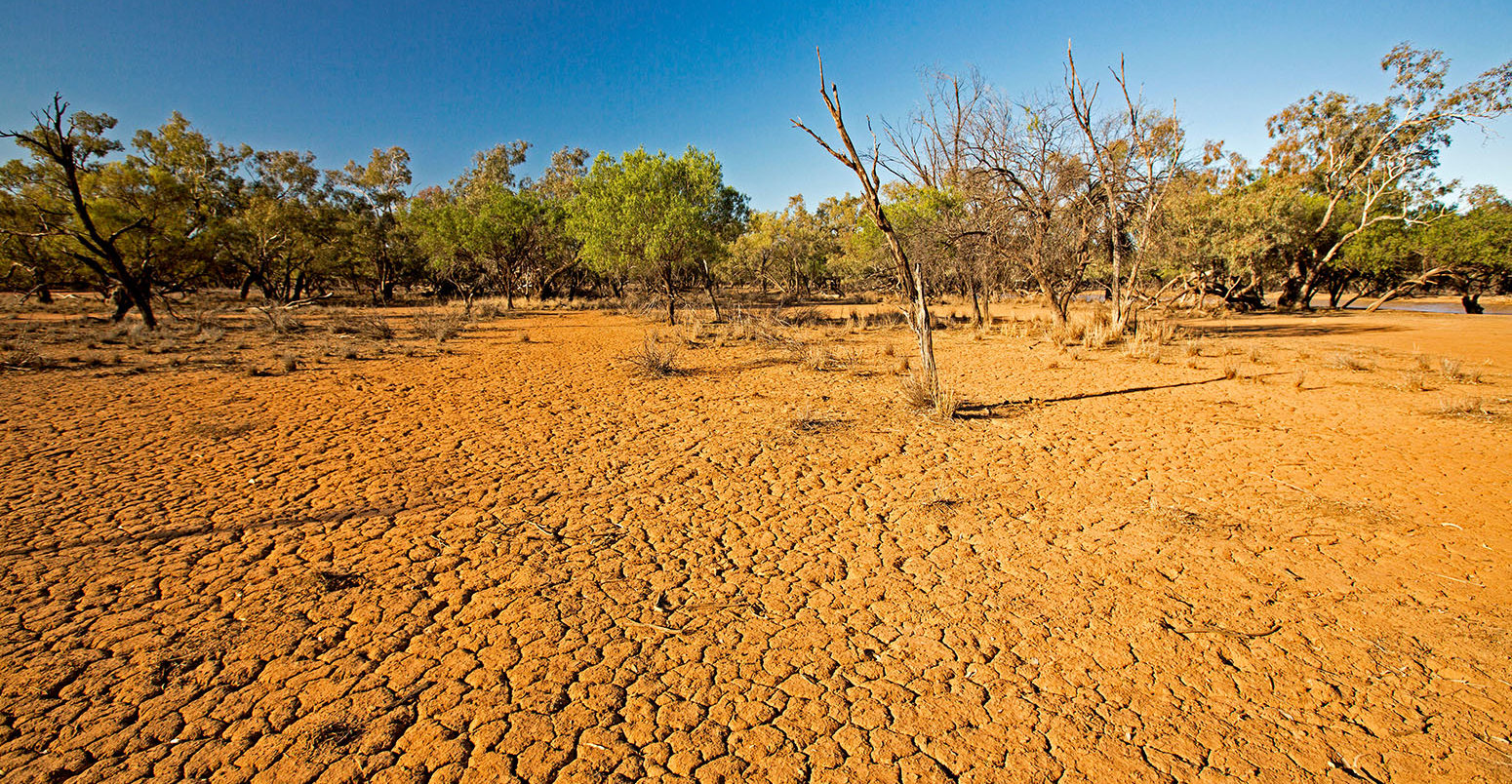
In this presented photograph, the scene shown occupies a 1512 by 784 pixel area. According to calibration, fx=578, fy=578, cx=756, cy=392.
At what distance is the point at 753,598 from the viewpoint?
3795 mm

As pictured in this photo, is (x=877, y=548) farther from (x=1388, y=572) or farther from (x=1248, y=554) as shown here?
(x=1388, y=572)

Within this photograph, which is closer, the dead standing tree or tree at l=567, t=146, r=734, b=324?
the dead standing tree

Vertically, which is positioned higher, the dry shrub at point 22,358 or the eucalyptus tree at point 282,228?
the eucalyptus tree at point 282,228

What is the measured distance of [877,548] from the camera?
14.5 feet

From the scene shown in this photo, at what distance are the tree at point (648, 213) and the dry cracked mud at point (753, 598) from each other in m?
14.1

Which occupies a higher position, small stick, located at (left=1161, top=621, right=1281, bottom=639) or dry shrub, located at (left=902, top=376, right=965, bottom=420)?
dry shrub, located at (left=902, top=376, right=965, bottom=420)

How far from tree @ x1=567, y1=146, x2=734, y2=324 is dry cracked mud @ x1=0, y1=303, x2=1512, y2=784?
1411 centimetres

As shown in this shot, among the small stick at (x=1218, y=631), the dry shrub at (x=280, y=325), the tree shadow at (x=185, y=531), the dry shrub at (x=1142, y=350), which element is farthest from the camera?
the dry shrub at (x=280, y=325)

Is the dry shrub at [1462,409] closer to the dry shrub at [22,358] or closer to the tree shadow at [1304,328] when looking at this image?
the tree shadow at [1304,328]

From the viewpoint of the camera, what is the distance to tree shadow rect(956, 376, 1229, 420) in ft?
26.5

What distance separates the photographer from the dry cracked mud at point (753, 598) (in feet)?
8.45

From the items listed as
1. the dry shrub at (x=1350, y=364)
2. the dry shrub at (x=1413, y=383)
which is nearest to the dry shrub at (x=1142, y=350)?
the dry shrub at (x=1350, y=364)

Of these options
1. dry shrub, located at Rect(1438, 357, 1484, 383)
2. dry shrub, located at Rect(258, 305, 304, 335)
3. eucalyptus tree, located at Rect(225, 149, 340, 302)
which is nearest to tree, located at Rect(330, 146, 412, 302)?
eucalyptus tree, located at Rect(225, 149, 340, 302)

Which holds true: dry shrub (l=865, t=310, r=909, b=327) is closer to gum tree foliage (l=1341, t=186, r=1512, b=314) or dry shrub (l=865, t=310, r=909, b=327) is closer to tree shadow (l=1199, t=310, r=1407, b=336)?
tree shadow (l=1199, t=310, r=1407, b=336)
